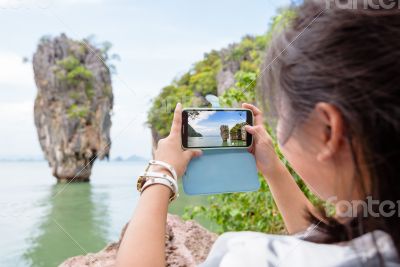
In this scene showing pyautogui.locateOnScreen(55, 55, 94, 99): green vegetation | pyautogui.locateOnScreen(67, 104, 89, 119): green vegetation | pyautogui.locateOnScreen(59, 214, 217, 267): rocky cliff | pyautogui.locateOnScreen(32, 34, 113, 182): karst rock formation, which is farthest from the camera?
pyautogui.locateOnScreen(55, 55, 94, 99): green vegetation

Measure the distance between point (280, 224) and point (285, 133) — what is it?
4.38ft

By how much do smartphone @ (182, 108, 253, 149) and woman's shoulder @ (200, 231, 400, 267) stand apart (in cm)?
15

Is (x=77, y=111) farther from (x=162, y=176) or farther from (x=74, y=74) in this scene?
(x=162, y=176)

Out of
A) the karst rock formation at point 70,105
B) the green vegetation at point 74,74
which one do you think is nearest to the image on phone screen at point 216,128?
the karst rock formation at point 70,105

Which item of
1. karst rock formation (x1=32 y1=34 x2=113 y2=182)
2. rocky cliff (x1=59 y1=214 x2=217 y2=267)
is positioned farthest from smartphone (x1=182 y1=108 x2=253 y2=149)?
karst rock formation (x1=32 y1=34 x2=113 y2=182)

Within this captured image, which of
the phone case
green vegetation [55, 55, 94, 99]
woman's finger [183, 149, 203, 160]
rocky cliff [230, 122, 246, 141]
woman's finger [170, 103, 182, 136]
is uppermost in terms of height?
green vegetation [55, 55, 94, 99]

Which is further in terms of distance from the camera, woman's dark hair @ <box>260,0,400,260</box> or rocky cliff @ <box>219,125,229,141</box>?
rocky cliff @ <box>219,125,229,141</box>

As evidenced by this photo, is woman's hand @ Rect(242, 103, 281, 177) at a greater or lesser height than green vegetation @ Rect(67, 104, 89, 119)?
greater

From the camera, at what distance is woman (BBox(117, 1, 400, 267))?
0.26 m

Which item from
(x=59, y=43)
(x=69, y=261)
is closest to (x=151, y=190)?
(x=69, y=261)

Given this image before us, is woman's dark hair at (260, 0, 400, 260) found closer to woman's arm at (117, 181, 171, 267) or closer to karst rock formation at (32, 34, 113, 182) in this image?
woman's arm at (117, 181, 171, 267)

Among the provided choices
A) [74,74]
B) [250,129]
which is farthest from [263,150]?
[74,74]

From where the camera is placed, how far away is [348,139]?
0.26 meters

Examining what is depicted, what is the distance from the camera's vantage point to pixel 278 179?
438 mm
